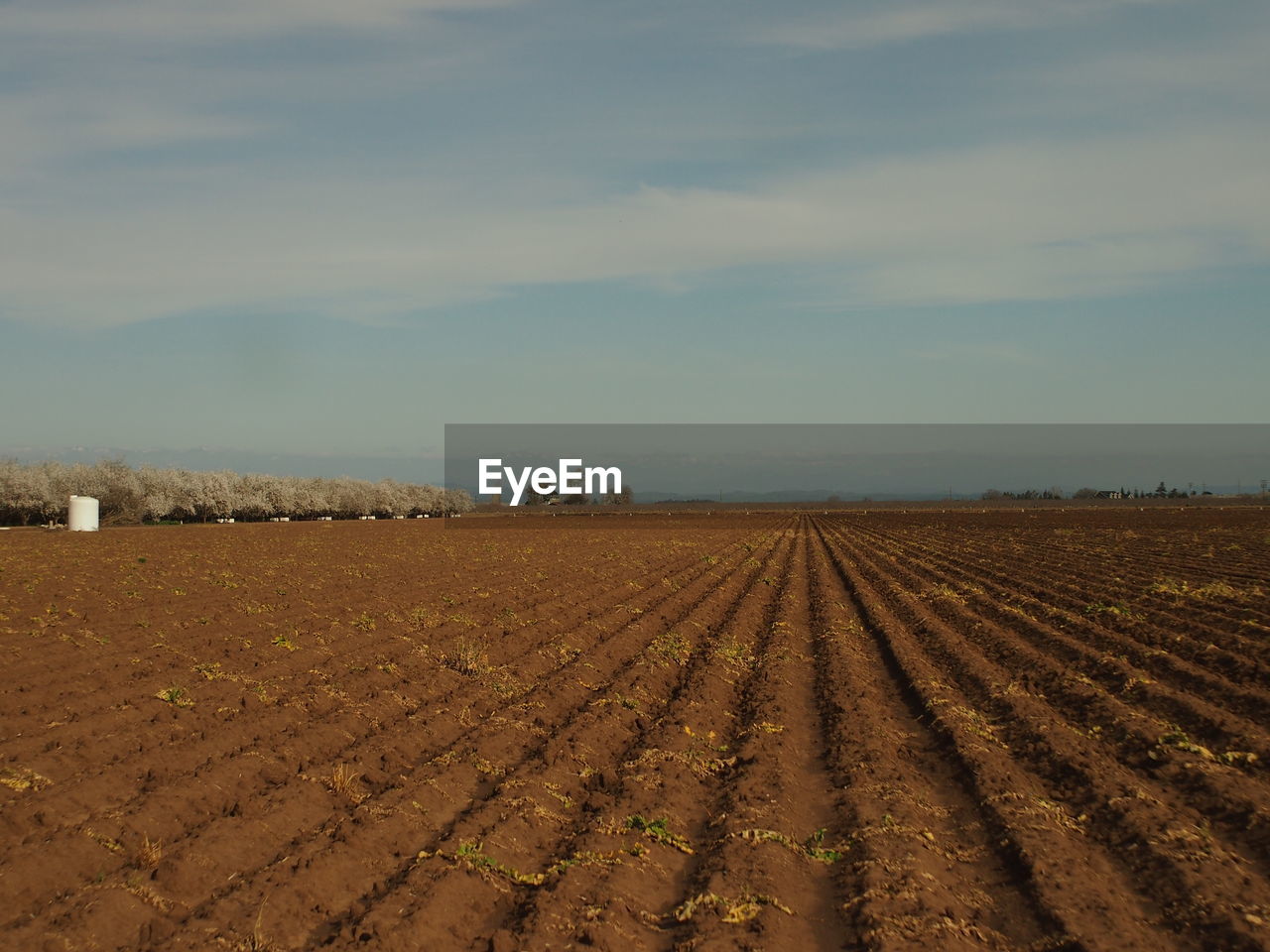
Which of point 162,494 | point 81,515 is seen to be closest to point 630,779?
point 81,515

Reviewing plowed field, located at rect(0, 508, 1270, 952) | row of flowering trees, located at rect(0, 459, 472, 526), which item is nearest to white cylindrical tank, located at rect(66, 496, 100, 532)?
row of flowering trees, located at rect(0, 459, 472, 526)

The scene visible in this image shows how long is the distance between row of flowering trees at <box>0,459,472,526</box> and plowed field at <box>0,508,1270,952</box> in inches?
3484

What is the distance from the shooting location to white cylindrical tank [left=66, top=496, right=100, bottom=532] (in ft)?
199

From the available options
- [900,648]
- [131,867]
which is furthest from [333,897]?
[900,648]

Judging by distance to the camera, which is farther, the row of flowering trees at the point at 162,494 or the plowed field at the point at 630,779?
the row of flowering trees at the point at 162,494

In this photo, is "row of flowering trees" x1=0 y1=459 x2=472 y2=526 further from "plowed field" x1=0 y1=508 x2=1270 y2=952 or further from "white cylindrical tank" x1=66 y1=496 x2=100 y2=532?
"plowed field" x1=0 y1=508 x2=1270 y2=952

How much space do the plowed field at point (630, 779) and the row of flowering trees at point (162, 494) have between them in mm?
88502

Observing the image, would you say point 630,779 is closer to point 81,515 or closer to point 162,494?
point 81,515

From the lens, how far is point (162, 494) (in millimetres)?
106875

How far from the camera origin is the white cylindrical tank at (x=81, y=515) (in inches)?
2384

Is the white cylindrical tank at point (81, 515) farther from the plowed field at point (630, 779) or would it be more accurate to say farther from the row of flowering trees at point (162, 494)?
the plowed field at point (630, 779)

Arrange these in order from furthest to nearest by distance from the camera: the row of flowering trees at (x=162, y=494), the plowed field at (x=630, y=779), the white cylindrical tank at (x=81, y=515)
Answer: the row of flowering trees at (x=162, y=494) < the white cylindrical tank at (x=81, y=515) < the plowed field at (x=630, y=779)

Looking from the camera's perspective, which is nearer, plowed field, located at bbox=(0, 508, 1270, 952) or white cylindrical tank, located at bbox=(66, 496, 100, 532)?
plowed field, located at bbox=(0, 508, 1270, 952)

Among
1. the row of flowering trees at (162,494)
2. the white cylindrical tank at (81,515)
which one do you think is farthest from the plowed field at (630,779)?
the row of flowering trees at (162,494)
